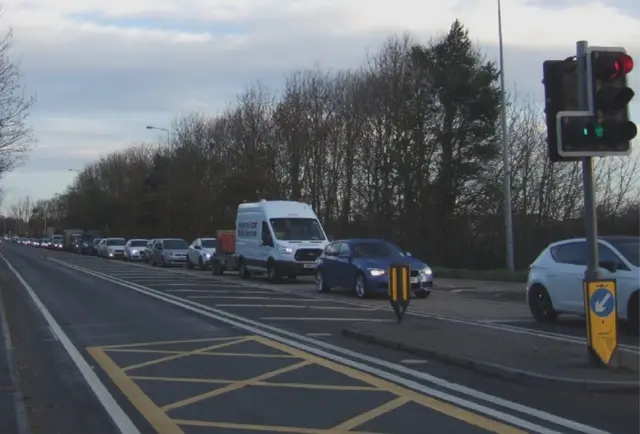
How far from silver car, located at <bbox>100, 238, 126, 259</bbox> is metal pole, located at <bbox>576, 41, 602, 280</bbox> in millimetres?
60865

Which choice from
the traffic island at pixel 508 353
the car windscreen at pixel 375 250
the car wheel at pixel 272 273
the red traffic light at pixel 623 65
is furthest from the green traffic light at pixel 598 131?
the car wheel at pixel 272 273

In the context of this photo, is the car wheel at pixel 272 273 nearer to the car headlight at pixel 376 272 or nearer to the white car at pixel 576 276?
the car headlight at pixel 376 272

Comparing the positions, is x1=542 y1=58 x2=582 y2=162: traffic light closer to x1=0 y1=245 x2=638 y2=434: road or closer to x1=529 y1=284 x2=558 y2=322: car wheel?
x1=0 y1=245 x2=638 y2=434: road

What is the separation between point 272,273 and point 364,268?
829cm

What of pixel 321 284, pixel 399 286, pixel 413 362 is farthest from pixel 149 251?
pixel 413 362

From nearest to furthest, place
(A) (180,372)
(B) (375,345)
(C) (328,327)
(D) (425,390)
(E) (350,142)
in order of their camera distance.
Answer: (D) (425,390) → (A) (180,372) → (B) (375,345) → (C) (328,327) → (E) (350,142)

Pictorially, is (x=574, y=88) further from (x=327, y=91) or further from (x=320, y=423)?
(x=327, y=91)

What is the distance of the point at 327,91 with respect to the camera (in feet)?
188

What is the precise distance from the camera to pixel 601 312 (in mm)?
10516

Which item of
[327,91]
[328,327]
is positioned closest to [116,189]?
[327,91]

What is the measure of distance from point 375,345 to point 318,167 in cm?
4294

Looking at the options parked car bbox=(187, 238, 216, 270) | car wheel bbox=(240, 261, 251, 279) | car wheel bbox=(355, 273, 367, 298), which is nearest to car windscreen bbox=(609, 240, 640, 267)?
car wheel bbox=(355, 273, 367, 298)

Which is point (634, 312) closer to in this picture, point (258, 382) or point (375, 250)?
point (258, 382)

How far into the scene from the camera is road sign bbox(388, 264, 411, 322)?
52.2ft
